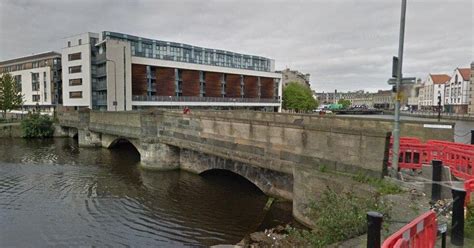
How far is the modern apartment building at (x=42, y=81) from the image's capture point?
67.4 meters

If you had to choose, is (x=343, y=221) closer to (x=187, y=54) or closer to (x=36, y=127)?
(x=36, y=127)

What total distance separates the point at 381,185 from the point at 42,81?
77.6m

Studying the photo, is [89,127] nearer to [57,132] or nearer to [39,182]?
[57,132]

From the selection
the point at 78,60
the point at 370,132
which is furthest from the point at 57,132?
the point at 370,132

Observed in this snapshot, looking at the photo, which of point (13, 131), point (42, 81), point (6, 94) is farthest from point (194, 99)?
point (42, 81)

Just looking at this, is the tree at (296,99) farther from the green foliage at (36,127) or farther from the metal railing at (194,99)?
the green foliage at (36,127)

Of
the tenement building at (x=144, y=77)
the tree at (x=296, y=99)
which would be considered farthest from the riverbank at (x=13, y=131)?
the tree at (x=296, y=99)

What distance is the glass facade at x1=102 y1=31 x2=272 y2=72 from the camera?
197 ft

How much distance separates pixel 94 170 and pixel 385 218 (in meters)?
20.5

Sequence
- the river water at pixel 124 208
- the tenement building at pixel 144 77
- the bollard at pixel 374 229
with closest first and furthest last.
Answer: the bollard at pixel 374 229 < the river water at pixel 124 208 < the tenement building at pixel 144 77

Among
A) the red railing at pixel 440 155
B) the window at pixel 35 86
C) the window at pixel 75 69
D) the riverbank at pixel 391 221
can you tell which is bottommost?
the riverbank at pixel 391 221

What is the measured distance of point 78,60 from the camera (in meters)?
54.9

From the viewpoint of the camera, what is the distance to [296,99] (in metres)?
85.8

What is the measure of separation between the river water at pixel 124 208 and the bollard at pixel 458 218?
7.00 meters
